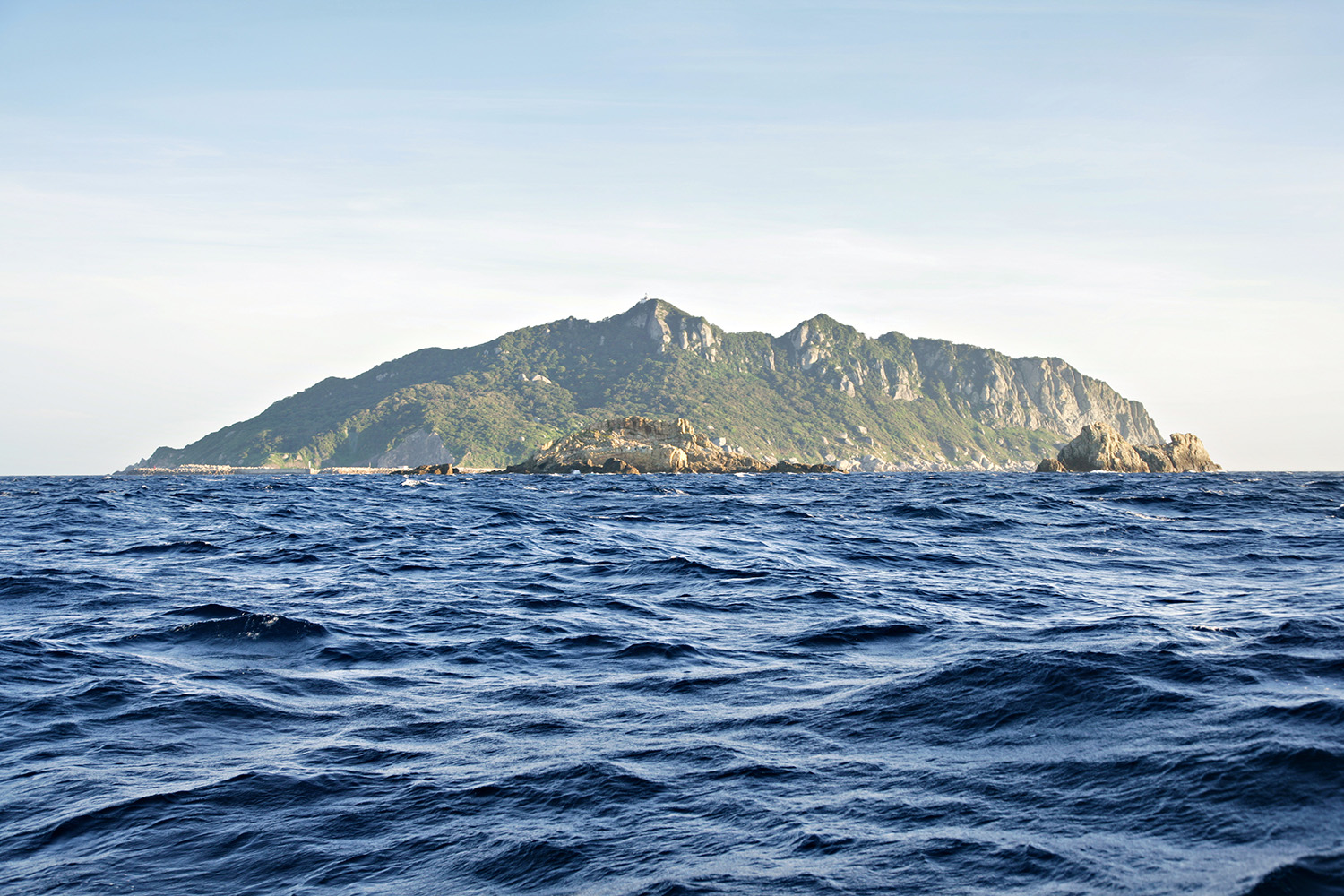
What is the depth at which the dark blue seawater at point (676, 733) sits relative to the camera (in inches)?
249

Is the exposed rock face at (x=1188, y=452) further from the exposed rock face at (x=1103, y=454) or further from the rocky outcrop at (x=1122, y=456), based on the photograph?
the exposed rock face at (x=1103, y=454)

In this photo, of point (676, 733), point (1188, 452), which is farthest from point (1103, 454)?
point (676, 733)

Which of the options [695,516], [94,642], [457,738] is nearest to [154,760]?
[457,738]

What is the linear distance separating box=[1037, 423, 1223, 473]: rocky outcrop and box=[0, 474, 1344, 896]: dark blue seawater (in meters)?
168

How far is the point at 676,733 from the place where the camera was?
944 centimetres

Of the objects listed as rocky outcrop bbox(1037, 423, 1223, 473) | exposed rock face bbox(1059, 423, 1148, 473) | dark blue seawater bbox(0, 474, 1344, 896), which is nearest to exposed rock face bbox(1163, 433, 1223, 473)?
rocky outcrop bbox(1037, 423, 1223, 473)

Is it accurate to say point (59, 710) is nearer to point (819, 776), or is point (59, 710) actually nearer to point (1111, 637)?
point (819, 776)

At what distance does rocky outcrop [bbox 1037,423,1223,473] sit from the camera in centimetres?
17388

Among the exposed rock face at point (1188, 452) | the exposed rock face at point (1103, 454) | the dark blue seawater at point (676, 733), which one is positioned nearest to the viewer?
A: the dark blue seawater at point (676, 733)

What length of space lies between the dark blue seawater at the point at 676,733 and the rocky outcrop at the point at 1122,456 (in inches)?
6624

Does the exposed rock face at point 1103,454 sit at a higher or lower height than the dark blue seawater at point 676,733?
higher

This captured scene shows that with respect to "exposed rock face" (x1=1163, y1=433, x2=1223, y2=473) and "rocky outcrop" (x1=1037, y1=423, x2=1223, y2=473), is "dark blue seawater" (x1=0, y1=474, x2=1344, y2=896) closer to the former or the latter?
"rocky outcrop" (x1=1037, y1=423, x2=1223, y2=473)

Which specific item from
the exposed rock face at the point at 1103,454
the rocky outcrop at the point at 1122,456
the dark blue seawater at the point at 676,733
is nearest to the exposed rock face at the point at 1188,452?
the rocky outcrop at the point at 1122,456

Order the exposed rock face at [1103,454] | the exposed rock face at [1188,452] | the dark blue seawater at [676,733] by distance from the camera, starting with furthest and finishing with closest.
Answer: the exposed rock face at [1188,452]
the exposed rock face at [1103,454]
the dark blue seawater at [676,733]
